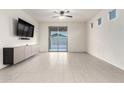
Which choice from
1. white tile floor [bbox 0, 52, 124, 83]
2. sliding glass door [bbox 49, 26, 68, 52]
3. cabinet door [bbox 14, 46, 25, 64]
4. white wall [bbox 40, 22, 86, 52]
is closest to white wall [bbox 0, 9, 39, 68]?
cabinet door [bbox 14, 46, 25, 64]

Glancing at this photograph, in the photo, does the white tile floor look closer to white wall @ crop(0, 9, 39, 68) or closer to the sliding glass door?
white wall @ crop(0, 9, 39, 68)

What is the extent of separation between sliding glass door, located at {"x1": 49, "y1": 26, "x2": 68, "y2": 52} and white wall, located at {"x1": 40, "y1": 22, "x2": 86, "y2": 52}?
0.49 metres

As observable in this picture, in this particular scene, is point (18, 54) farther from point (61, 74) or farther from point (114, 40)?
point (114, 40)

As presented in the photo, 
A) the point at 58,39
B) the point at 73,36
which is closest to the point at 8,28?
the point at 73,36

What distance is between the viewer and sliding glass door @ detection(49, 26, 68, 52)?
1441 centimetres

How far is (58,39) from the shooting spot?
48.0 ft

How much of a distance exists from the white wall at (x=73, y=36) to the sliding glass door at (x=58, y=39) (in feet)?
1.62

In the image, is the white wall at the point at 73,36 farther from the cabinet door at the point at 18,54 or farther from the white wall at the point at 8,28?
the cabinet door at the point at 18,54

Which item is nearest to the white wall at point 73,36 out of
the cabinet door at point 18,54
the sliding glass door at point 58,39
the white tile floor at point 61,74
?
the sliding glass door at point 58,39

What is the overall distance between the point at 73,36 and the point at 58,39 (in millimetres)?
1514

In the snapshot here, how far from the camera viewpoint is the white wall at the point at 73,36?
45.6 ft

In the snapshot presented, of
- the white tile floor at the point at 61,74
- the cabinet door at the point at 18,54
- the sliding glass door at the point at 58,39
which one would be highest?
the sliding glass door at the point at 58,39
